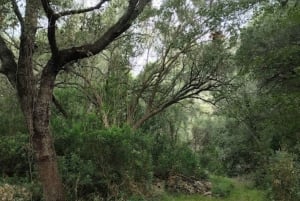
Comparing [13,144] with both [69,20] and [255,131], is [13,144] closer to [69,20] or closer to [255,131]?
[69,20]

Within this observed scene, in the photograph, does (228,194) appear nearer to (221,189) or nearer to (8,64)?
(221,189)

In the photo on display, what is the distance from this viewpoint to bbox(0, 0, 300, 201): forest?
25.8 ft

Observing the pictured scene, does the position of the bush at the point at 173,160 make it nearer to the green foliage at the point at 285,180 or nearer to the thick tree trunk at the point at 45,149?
the green foliage at the point at 285,180

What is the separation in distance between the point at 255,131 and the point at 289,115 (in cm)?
925

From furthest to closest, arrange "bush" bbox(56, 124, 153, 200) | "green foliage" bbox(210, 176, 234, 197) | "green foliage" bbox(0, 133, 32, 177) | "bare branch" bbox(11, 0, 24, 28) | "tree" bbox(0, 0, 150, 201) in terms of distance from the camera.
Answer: "green foliage" bbox(210, 176, 234, 197) < "green foliage" bbox(0, 133, 32, 177) < "bush" bbox(56, 124, 153, 200) < "tree" bbox(0, 0, 150, 201) < "bare branch" bbox(11, 0, 24, 28)

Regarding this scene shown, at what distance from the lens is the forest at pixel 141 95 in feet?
25.8

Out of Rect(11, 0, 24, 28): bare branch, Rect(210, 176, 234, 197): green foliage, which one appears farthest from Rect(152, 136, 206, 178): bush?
Rect(11, 0, 24, 28): bare branch

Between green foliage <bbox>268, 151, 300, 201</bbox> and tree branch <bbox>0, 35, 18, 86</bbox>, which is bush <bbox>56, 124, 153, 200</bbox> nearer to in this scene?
tree branch <bbox>0, 35, 18, 86</bbox>

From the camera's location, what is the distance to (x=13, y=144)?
998 centimetres

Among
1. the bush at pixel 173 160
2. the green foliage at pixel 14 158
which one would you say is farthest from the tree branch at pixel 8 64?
the bush at pixel 173 160

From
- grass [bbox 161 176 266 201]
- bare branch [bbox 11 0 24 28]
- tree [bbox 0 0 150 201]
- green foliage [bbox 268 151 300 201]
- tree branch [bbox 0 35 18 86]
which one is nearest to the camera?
bare branch [bbox 11 0 24 28]

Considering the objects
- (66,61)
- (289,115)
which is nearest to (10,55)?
(66,61)

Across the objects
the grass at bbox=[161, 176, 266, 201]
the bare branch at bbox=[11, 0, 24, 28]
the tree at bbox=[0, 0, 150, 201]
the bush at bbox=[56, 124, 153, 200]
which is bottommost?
the grass at bbox=[161, 176, 266, 201]

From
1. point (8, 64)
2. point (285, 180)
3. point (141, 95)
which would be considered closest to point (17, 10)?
point (8, 64)
